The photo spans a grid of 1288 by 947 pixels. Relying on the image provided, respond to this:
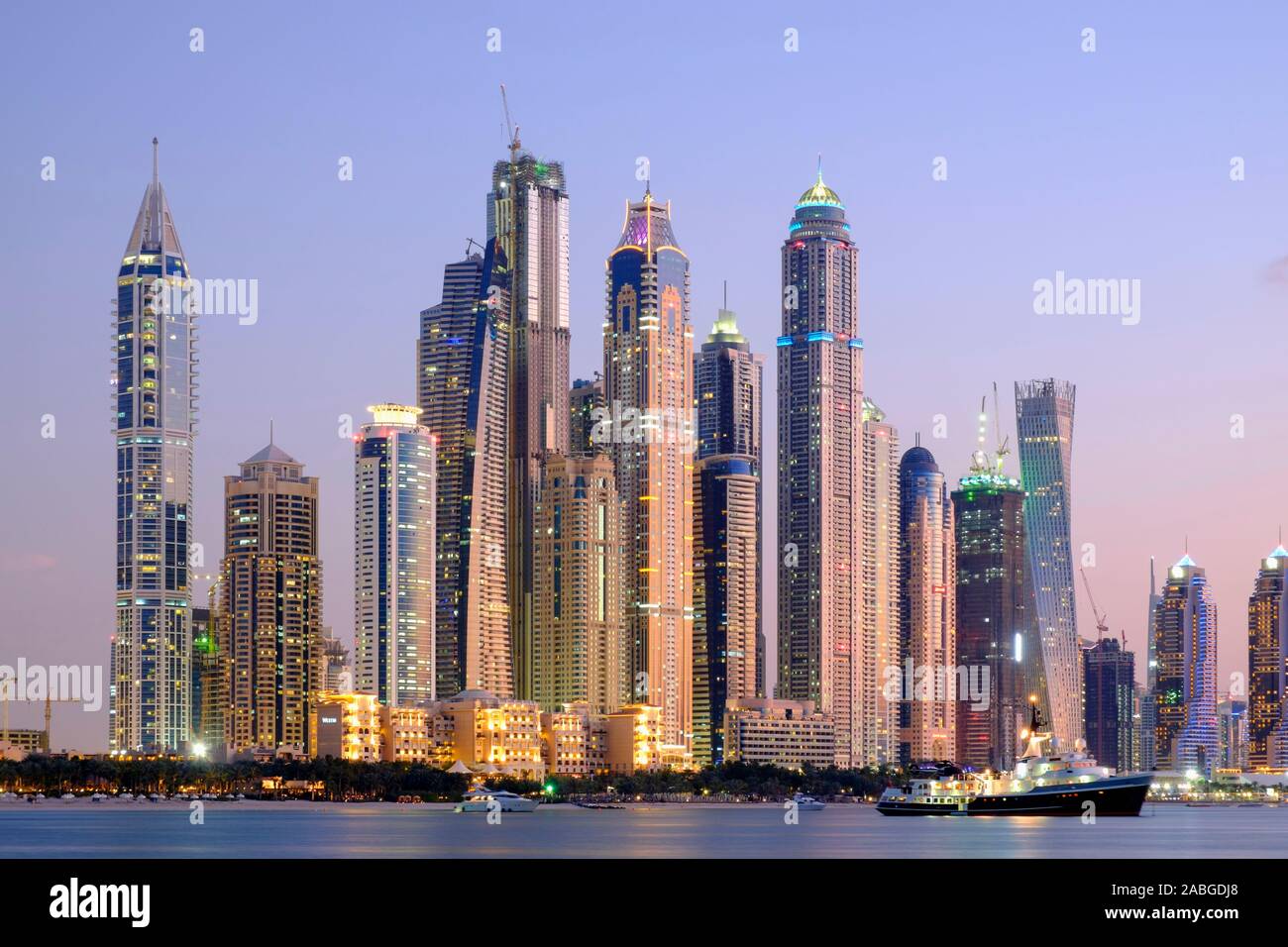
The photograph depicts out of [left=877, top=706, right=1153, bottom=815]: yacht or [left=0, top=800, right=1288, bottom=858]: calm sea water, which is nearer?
[left=0, top=800, right=1288, bottom=858]: calm sea water

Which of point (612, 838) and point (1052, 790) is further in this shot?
point (1052, 790)

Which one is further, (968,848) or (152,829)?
(152,829)

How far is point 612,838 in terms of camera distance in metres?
138

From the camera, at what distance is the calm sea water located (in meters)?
111

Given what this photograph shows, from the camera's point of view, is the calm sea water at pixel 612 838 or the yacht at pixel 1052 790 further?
the yacht at pixel 1052 790

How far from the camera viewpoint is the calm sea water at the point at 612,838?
364ft
